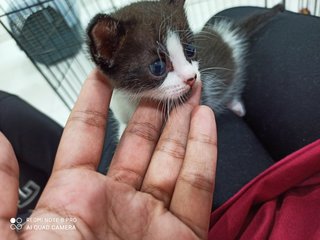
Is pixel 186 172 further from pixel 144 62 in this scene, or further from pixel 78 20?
pixel 78 20

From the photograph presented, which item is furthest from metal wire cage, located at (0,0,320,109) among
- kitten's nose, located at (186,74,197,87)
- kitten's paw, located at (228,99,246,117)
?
kitten's nose, located at (186,74,197,87)

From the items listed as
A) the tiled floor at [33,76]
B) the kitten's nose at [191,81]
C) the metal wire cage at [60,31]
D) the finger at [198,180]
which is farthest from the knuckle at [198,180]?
the tiled floor at [33,76]

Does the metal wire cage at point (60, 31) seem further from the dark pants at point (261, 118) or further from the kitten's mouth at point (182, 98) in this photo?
the kitten's mouth at point (182, 98)

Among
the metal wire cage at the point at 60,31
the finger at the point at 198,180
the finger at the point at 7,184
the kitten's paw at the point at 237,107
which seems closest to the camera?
the finger at the point at 7,184

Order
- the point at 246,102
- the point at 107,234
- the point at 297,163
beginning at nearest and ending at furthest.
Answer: the point at 107,234
the point at 297,163
the point at 246,102

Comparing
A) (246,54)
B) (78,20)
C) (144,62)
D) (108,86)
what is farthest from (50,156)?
(78,20)

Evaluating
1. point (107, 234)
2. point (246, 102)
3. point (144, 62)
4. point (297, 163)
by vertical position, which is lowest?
point (246, 102)

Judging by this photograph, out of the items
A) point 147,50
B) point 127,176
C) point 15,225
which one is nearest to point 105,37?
point 147,50
